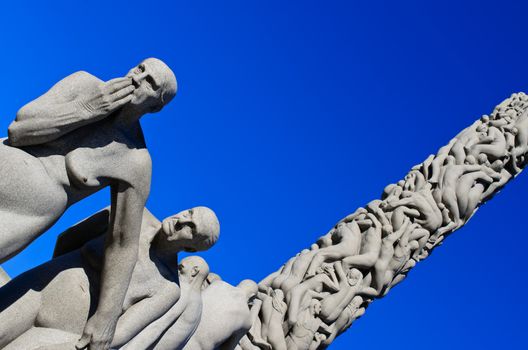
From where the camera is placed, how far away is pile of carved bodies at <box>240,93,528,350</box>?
6.24 meters

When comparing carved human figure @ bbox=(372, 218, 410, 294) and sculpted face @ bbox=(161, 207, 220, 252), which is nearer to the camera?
sculpted face @ bbox=(161, 207, 220, 252)

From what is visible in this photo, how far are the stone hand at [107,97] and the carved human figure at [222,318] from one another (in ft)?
5.47

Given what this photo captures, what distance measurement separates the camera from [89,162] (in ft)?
14.1

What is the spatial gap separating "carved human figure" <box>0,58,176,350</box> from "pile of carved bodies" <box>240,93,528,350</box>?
1.82m

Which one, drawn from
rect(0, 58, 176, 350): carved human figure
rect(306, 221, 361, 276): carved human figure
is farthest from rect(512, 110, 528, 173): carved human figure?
rect(0, 58, 176, 350): carved human figure

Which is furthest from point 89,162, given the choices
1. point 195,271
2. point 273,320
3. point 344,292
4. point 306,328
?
point 344,292

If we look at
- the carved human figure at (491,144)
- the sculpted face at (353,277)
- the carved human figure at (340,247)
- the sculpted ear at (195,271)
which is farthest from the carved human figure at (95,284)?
the carved human figure at (491,144)

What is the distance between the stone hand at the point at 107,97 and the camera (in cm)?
421

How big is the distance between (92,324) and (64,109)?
1139 mm

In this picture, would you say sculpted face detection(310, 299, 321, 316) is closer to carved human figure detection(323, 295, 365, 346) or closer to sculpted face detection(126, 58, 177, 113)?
carved human figure detection(323, 295, 365, 346)

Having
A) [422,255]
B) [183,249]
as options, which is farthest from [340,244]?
[183,249]

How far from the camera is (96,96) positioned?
4219 millimetres

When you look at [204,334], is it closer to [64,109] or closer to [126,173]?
[126,173]

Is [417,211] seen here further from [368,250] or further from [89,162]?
[89,162]
